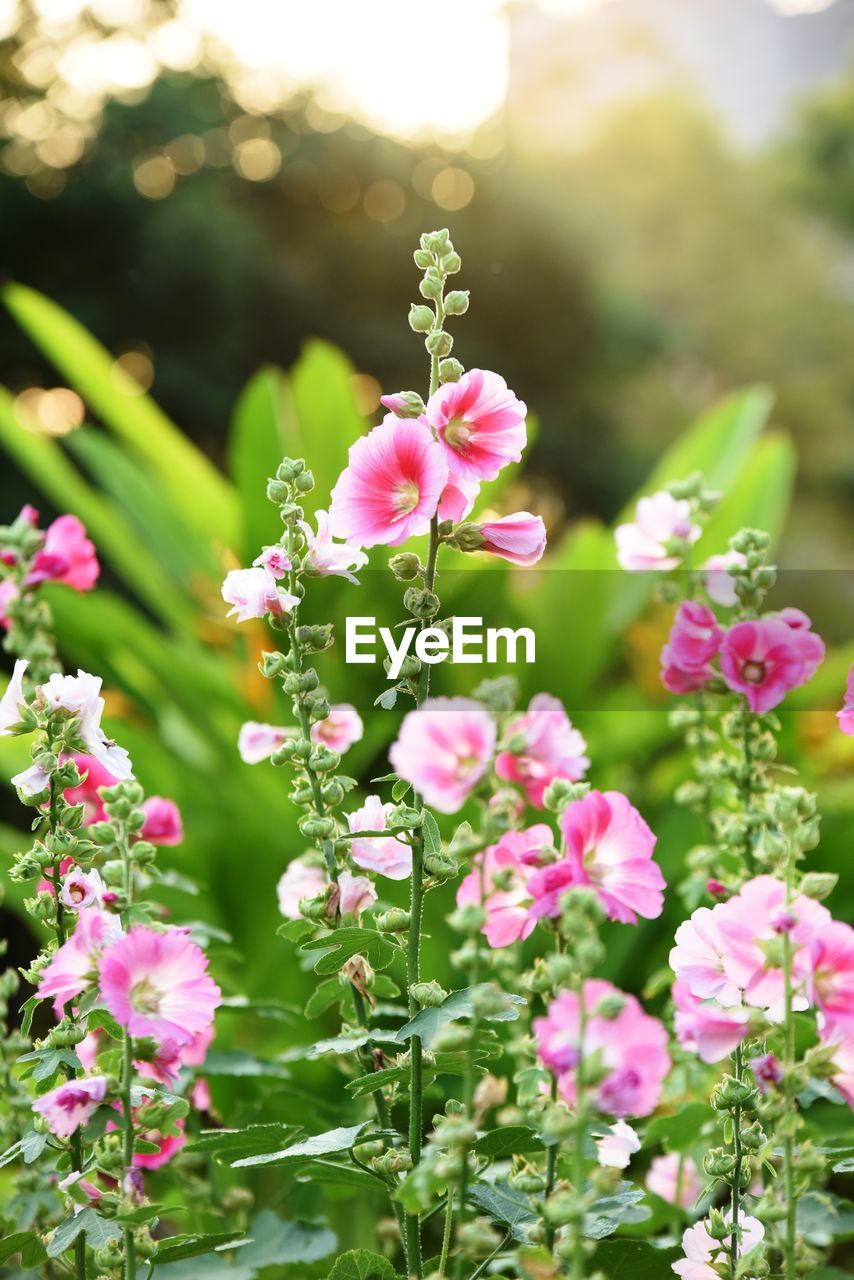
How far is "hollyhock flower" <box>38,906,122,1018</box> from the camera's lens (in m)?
0.48

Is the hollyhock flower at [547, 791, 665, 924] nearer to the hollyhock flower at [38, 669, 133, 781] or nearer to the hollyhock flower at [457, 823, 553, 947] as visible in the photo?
the hollyhock flower at [457, 823, 553, 947]

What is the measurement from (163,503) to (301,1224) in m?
1.75

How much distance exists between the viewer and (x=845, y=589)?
5.59m

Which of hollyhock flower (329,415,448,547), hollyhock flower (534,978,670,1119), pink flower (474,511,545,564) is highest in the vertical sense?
hollyhock flower (329,415,448,547)

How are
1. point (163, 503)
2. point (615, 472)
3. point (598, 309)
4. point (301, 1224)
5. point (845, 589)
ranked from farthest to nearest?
point (598, 309) < point (615, 472) < point (845, 589) < point (163, 503) < point (301, 1224)

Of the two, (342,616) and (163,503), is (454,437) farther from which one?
(163,503)

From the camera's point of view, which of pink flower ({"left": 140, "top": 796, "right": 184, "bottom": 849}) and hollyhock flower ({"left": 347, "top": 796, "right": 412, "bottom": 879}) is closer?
hollyhock flower ({"left": 347, "top": 796, "right": 412, "bottom": 879})

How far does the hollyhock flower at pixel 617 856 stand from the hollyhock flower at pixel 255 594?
147 mm

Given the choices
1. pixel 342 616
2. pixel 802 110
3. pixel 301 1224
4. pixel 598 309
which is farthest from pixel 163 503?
pixel 802 110

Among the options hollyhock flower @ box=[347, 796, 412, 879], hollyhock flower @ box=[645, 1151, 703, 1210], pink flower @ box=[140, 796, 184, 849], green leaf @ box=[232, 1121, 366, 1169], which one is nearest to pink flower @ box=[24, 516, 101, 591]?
pink flower @ box=[140, 796, 184, 849]

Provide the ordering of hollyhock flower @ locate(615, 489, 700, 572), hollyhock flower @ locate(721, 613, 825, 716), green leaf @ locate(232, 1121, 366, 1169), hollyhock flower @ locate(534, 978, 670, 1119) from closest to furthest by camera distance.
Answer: hollyhock flower @ locate(534, 978, 670, 1119)
green leaf @ locate(232, 1121, 366, 1169)
hollyhock flower @ locate(721, 613, 825, 716)
hollyhock flower @ locate(615, 489, 700, 572)

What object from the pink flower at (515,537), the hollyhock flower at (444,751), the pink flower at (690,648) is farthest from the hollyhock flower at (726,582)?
the hollyhock flower at (444,751)

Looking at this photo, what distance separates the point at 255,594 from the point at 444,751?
0.47ft

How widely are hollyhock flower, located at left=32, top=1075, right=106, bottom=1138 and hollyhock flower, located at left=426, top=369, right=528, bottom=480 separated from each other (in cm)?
25
